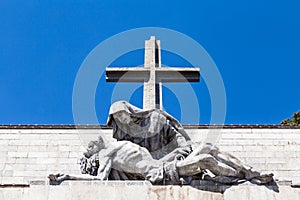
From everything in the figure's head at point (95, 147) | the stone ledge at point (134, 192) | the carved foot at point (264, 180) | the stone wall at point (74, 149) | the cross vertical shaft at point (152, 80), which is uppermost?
the cross vertical shaft at point (152, 80)

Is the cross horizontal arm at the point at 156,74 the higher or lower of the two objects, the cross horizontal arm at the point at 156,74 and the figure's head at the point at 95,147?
the higher

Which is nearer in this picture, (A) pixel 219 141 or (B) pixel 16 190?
(B) pixel 16 190

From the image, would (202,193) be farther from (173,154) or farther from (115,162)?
(115,162)

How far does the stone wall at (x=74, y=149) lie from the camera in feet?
47.0

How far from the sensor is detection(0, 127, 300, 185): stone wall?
14.3 meters

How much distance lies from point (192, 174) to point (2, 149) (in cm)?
763

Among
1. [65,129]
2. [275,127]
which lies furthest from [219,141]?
[65,129]

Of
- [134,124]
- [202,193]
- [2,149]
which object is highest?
[2,149]

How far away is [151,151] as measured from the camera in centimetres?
1062

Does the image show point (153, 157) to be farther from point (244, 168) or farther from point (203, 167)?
point (244, 168)

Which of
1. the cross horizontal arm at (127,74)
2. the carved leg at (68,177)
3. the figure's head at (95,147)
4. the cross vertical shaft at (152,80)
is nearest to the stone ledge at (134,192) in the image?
the carved leg at (68,177)

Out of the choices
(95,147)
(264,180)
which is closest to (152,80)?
(95,147)

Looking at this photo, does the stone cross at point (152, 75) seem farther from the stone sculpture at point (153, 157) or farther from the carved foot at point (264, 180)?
the carved foot at point (264, 180)

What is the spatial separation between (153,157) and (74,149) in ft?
17.7
